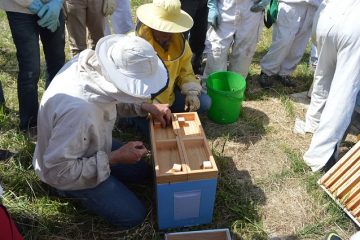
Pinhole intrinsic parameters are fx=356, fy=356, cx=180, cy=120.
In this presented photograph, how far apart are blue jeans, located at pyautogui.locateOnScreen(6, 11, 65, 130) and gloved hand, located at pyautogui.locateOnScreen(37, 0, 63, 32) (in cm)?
10

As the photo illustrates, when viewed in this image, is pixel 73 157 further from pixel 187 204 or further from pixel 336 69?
pixel 336 69

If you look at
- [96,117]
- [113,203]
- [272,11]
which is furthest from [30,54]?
[272,11]

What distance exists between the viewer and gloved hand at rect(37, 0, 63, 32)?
3.17 meters

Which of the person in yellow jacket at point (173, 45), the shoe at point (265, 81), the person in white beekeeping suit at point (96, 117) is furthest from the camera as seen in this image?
the shoe at point (265, 81)

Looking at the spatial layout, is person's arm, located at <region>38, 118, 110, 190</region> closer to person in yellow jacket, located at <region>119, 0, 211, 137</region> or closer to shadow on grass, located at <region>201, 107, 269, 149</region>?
person in yellow jacket, located at <region>119, 0, 211, 137</region>

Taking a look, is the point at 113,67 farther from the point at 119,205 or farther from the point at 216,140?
the point at 216,140

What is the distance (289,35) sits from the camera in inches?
178

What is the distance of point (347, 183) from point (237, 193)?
3.01ft

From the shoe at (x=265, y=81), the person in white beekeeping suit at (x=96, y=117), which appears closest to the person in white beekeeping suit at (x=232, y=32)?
the shoe at (x=265, y=81)

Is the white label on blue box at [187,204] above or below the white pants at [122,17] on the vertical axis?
below

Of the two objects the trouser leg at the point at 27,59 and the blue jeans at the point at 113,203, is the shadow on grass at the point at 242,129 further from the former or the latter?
the trouser leg at the point at 27,59

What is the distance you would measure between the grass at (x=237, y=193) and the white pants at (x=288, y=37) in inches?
36.2

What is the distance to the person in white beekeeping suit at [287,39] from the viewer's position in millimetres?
4398

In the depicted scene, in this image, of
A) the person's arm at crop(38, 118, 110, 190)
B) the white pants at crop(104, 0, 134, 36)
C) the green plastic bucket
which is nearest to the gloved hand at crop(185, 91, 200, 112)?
the green plastic bucket
